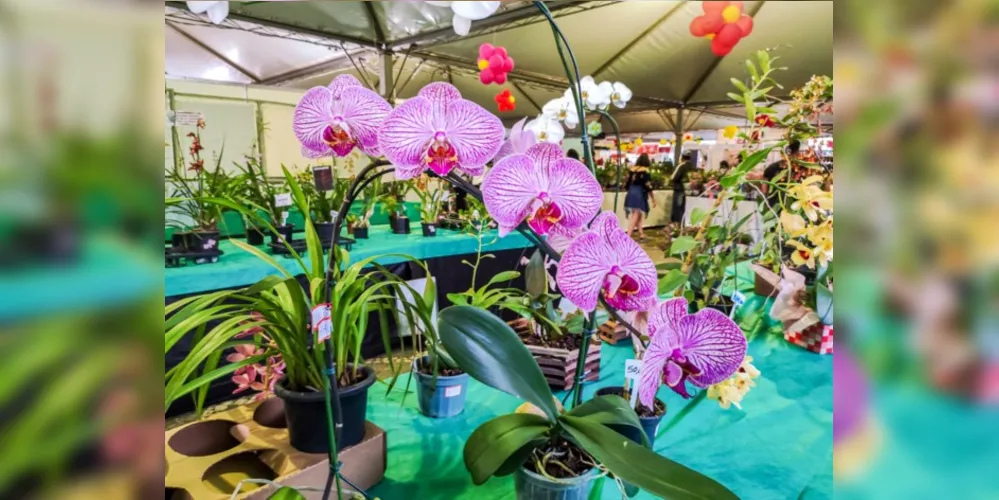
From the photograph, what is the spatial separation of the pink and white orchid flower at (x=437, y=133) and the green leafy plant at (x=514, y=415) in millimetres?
142

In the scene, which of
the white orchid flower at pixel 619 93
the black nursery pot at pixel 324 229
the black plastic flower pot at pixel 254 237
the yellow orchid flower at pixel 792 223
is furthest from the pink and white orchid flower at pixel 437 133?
the black plastic flower pot at pixel 254 237

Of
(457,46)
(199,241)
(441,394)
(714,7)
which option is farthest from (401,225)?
(457,46)

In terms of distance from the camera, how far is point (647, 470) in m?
0.39

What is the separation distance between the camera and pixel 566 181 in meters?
0.44

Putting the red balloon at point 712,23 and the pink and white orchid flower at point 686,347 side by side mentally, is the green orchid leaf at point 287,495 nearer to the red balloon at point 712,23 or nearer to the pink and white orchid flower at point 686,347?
the pink and white orchid flower at point 686,347

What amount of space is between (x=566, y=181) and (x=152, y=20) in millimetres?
322

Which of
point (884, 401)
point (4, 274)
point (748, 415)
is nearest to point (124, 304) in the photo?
point (4, 274)

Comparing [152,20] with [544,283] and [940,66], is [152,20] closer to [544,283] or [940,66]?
[940,66]

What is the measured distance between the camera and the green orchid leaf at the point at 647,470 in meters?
0.37

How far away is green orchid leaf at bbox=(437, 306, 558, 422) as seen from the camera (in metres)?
0.46

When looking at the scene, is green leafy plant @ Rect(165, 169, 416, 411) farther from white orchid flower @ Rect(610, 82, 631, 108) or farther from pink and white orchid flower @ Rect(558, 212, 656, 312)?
white orchid flower @ Rect(610, 82, 631, 108)

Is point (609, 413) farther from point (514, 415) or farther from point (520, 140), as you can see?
point (520, 140)

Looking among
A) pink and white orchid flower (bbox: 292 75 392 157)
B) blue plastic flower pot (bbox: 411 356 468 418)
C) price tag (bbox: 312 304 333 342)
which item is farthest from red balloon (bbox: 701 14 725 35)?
blue plastic flower pot (bbox: 411 356 468 418)

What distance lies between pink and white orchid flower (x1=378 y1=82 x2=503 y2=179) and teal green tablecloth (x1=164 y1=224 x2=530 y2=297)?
2.75ft
